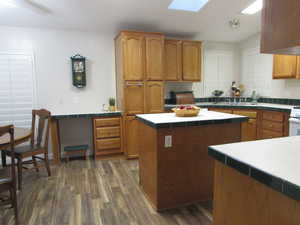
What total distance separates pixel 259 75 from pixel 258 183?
432cm

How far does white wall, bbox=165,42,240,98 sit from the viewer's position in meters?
4.90

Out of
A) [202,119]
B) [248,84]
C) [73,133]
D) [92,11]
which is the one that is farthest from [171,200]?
[248,84]

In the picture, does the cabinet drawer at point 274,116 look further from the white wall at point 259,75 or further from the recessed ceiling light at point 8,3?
the recessed ceiling light at point 8,3

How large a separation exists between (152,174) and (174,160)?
30 cm

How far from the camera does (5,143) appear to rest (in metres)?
2.20

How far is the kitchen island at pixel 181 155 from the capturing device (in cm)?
213

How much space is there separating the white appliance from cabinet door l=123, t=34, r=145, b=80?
2.49 metres

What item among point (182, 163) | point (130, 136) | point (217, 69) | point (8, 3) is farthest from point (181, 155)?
point (217, 69)

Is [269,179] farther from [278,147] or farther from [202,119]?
[202,119]

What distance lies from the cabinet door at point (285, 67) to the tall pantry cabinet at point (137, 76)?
83.1 inches

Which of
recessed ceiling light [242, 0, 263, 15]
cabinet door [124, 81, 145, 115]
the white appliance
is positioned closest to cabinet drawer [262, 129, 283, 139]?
the white appliance

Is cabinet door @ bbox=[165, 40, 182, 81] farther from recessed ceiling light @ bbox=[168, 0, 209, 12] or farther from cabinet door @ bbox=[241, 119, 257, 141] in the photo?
cabinet door @ bbox=[241, 119, 257, 141]

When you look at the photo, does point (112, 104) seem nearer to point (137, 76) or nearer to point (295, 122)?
point (137, 76)

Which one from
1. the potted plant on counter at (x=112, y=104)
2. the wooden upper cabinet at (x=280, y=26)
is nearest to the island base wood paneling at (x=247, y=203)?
the wooden upper cabinet at (x=280, y=26)
